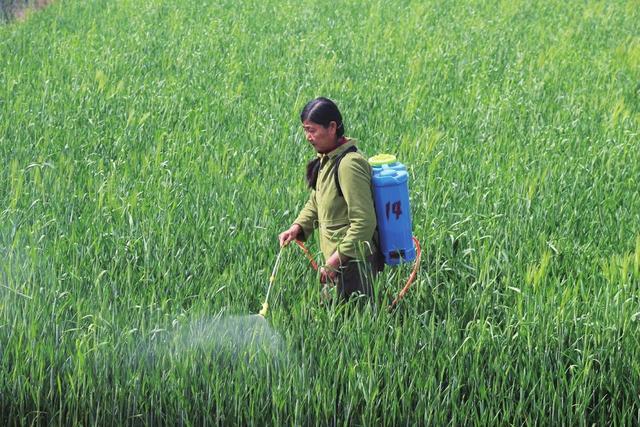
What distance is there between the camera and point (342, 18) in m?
11.5

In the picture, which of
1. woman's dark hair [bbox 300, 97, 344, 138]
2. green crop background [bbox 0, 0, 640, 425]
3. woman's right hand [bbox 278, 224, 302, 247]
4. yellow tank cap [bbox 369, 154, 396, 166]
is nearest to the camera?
green crop background [bbox 0, 0, 640, 425]

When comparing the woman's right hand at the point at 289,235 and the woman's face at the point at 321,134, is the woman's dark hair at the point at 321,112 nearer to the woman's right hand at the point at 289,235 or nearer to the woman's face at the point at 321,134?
the woman's face at the point at 321,134

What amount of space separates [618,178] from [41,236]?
122 inches

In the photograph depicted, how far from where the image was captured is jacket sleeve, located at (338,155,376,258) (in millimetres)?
3463

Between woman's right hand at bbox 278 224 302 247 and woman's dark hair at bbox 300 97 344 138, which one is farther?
woman's right hand at bbox 278 224 302 247

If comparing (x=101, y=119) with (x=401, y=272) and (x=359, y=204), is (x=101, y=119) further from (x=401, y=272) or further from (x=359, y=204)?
(x=359, y=204)

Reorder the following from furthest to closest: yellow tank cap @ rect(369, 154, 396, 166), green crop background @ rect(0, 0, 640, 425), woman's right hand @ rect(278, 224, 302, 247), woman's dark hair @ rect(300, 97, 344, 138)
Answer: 1. woman's right hand @ rect(278, 224, 302, 247)
2. yellow tank cap @ rect(369, 154, 396, 166)
3. woman's dark hair @ rect(300, 97, 344, 138)
4. green crop background @ rect(0, 0, 640, 425)

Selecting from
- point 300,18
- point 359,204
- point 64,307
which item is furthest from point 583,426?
point 300,18

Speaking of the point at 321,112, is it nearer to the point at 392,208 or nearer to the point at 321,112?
the point at 321,112

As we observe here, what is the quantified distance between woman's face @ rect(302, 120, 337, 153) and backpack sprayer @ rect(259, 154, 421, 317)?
2.8 inches

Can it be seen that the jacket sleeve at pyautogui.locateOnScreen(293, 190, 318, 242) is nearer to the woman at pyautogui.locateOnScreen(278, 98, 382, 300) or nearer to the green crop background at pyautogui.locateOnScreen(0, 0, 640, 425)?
the woman at pyautogui.locateOnScreen(278, 98, 382, 300)

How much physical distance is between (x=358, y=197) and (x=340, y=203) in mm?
155

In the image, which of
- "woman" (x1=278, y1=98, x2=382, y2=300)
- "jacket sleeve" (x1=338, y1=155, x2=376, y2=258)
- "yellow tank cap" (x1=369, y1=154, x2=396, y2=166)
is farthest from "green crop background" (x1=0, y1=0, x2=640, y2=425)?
"yellow tank cap" (x1=369, y1=154, x2=396, y2=166)

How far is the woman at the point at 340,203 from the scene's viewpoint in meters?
3.47
